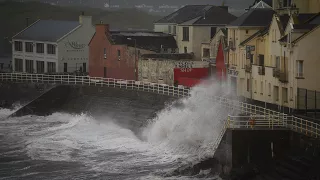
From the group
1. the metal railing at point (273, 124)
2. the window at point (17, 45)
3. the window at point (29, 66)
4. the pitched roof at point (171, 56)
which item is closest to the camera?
the metal railing at point (273, 124)

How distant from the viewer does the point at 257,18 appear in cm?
6544

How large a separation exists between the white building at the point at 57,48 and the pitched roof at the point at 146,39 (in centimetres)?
619

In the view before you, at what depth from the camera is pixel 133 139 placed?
60688 millimetres

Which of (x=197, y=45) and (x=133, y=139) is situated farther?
(x=197, y=45)

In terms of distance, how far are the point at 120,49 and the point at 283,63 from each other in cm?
2702

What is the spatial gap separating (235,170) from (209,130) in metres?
8.12

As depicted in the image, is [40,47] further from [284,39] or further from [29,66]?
[284,39]

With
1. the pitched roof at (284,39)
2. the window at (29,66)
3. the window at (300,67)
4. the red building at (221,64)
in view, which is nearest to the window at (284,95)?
the window at (300,67)

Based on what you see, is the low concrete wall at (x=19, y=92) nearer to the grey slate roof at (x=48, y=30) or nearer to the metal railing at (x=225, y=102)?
the metal railing at (x=225, y=102)

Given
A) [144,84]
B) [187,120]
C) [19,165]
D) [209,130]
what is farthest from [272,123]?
[144,84]

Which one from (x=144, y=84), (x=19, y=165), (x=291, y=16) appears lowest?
(x=19, y=165)

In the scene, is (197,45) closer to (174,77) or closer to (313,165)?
(174,77)

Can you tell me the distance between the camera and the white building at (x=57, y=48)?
87750 millimetres

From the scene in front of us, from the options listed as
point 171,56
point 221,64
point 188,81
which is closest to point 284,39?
point 221,64
